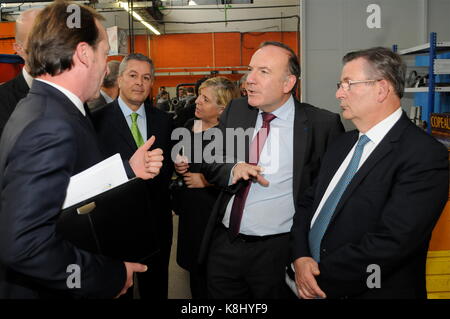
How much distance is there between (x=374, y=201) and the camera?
1.60 metres

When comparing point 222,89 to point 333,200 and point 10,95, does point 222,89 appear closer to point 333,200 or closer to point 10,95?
point 10,95

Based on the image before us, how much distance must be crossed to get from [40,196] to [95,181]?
0.69 feet

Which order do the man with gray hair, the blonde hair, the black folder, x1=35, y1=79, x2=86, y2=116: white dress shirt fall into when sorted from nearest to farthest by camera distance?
the black folder < x1=35, y1=79, x2=86, y2=116: white dress shirt < the blonde hair < the man with gray hair

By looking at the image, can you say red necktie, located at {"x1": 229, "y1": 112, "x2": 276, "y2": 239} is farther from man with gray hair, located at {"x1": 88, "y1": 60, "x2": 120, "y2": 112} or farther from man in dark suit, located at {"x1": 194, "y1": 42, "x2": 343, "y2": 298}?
man with gray hair, located at {"x1": 88, "y1": 60, "x2": 120, "y2": 112}

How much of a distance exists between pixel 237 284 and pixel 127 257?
3.19 ft

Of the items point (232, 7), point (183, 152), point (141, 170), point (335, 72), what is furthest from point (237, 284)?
point (232, 7)

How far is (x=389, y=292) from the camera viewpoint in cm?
162

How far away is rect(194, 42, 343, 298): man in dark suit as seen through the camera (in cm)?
209

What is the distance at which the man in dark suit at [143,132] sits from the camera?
105 inches

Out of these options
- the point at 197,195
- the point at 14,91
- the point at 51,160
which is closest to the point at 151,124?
the point at 197,195

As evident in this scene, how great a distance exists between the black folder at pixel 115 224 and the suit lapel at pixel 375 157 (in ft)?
2.66

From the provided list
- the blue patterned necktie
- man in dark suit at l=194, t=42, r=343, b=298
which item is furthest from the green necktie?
the blue patterned necktie

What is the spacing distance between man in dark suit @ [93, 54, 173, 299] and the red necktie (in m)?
0.73

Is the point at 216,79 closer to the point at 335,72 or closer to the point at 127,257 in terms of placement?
the point at 127,257
